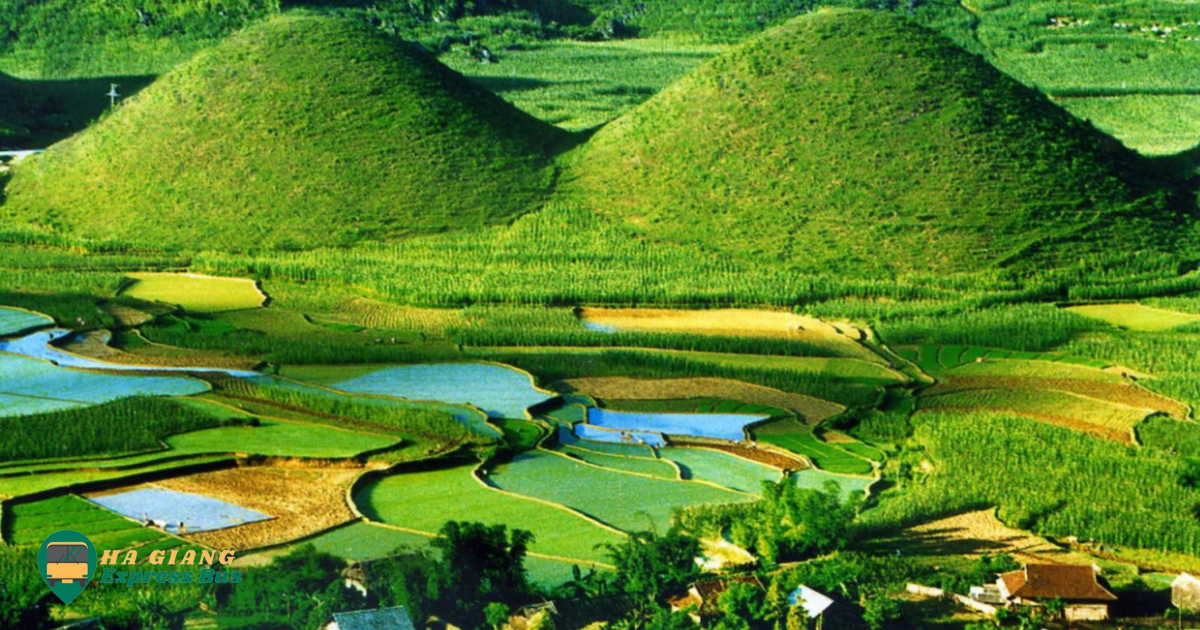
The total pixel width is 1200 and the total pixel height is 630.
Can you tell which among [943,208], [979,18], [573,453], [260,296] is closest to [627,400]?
[573,453]

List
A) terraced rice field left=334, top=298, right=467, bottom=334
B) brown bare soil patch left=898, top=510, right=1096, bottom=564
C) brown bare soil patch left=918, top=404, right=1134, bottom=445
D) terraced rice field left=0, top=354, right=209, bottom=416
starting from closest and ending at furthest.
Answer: brown bare soil patch left=898, top=510, right=1096, bottom=564 < terraced rice field left=0, top=354, right=209, bottom=416 < brown bare soil patch left=918, top=404, right=1134, bottom=445 < terraced rice field left=334, top=298, right=467, bottom=334

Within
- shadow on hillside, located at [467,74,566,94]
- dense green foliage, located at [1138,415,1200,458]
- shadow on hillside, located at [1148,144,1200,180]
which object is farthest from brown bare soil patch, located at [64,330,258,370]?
shadow on hillside, located at [467,74,566,94]

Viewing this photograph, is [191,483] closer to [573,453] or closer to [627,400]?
[573,453]

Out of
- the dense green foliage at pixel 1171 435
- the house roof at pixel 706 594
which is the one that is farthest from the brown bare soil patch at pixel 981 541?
the dense green foliage at pixel 1171 435

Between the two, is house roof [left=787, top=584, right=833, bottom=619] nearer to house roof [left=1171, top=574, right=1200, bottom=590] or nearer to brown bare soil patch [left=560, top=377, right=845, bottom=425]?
house roof [left=1171, top=574, right=1200, bottom=590]

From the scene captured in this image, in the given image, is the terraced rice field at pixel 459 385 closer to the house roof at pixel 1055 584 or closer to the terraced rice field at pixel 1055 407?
the terraced rice field at pixel 1055 407

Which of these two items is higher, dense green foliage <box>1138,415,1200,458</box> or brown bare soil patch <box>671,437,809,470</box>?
dense green foliage <box>1138,415,1200,458</box>
